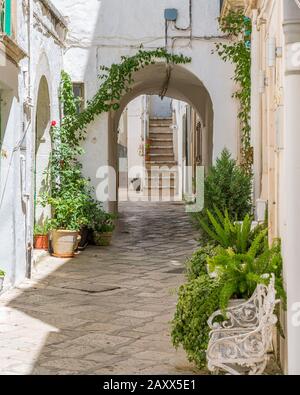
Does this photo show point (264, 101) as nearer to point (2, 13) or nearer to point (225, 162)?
point (225, 162)

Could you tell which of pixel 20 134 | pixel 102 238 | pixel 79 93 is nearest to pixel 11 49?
pixel 20 134

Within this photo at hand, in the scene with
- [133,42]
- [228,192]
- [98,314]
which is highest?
[133,42]

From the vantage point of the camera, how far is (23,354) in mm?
5684

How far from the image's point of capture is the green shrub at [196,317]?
4.91m

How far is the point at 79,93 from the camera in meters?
12.7

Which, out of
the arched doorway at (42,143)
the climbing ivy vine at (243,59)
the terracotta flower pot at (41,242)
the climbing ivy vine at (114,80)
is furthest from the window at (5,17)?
the climbing ivy vine at (114,80)

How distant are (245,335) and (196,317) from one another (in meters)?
0.41

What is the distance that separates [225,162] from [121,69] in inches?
165

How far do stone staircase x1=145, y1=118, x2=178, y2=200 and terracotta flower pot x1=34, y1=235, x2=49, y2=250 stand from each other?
44.6 ft

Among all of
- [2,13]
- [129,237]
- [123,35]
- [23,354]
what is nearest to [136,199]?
[129,237]

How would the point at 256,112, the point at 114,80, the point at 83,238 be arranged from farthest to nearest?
the point at 114,80
the point at 83,238
the point at 256,112

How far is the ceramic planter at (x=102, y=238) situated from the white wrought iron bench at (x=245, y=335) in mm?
7417

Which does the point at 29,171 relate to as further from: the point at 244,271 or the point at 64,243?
the point at 244,271

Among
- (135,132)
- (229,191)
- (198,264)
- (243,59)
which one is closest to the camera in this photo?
(198,264)
